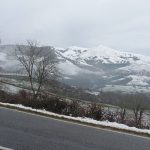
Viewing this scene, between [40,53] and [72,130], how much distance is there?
50.5m

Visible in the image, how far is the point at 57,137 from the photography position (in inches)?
367

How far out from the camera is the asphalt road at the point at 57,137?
8234mm

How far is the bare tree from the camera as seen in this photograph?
54.1 meters

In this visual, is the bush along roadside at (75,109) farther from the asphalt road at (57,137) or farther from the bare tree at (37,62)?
the bare tree at (37,62)

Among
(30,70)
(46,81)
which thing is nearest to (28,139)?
(46,81)

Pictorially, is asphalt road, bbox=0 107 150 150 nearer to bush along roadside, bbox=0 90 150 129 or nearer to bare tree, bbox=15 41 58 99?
bush along roadside, bbox=0 90 150 129

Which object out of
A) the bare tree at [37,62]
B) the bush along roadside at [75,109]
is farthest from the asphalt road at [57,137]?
the bare tree at [37,62]

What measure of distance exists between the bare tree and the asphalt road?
1603 inches

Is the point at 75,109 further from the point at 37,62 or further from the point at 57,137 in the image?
the point at 37,62

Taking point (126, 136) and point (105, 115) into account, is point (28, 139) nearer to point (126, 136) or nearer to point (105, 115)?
point (126, 136)

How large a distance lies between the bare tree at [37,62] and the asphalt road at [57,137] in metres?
40.7

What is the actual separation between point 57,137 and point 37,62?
49929 mm

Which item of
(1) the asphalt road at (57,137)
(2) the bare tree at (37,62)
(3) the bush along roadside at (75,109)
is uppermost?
(2) the bare tree at (37,62)

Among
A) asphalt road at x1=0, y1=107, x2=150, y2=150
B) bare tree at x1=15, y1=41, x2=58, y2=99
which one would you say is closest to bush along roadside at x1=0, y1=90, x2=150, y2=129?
asphalt road at x1=0, y1=107, x2=150, y2=150
